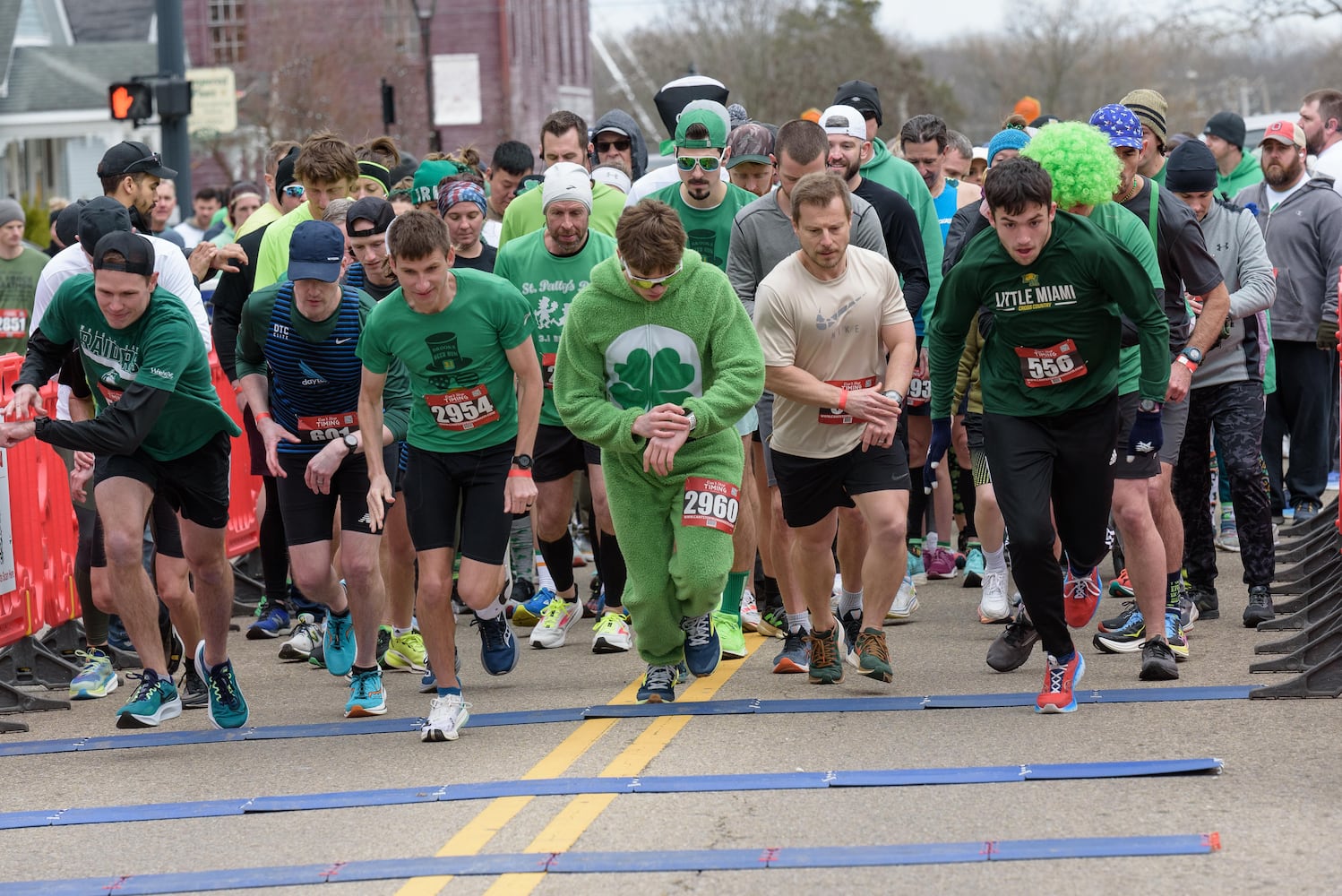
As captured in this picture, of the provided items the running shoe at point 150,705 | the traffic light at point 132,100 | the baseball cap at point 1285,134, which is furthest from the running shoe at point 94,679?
the traffic light at point 132,100

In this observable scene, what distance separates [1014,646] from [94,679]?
4.46 m

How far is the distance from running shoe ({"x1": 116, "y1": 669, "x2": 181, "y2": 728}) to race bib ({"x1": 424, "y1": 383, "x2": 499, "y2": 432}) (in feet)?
5.56

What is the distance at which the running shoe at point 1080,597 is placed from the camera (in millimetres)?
8273

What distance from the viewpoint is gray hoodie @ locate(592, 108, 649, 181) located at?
480 inches

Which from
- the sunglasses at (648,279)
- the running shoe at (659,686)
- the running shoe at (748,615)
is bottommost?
the running shoe at (748,615)

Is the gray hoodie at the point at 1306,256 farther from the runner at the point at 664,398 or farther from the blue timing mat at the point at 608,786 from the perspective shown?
the blue timing mat at the point at 608,786

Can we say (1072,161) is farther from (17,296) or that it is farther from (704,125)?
(17,296)

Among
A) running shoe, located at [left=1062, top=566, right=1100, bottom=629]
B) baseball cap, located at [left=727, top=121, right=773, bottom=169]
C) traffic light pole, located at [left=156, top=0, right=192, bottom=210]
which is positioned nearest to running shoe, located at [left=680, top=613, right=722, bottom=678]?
running shoe, located at [left=1062, top=566, right=1100, bottom=629]

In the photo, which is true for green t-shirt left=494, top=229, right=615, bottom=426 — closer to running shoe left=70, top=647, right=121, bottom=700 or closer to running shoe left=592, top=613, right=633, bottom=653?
running shoe left=592, top=613, right=633, bottom=653

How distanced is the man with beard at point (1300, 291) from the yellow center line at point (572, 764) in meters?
5.80

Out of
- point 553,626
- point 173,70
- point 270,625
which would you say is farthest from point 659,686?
→ point 173,70

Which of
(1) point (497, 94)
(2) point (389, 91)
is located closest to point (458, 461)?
(2) point (389, 91)

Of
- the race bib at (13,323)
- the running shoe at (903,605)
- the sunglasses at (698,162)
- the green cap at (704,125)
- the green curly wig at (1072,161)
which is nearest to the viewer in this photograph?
the green curly wig at (1072,161)

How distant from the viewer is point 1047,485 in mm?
7676
